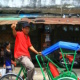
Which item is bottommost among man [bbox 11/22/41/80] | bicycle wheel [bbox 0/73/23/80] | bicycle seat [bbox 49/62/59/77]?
bicycle wheel [bbox 0/73/23/80]

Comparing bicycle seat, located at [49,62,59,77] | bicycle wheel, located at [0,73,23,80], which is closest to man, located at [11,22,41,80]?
bicycle wheel, located at [0,73,23,80]

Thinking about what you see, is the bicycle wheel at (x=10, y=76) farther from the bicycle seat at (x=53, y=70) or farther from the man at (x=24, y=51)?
the bicycle seat at (x=53, y=70)

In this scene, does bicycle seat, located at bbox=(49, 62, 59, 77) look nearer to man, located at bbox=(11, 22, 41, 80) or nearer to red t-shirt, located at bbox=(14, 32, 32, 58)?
man, located at bbox=(11, 22, 41, 80)

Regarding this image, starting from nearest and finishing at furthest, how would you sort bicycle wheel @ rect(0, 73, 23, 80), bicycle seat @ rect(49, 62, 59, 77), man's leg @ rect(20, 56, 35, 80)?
bicycle seat @ rect(49, 62, 59, 77) → man's leg @ rect(20, 56, 35, 80) → bicycle wheel @ rect(0, 73, 23, 80)

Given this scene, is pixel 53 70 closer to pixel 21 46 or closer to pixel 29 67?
pixel 29 67

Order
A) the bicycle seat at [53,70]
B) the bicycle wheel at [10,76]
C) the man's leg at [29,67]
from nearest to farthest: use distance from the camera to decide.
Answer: the bicycle seat at [53,70]
the man's leg at [29,67]
the bicycle wheel at [10,76]

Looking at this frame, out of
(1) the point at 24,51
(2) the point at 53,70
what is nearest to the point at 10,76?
(1) the point at 24,51

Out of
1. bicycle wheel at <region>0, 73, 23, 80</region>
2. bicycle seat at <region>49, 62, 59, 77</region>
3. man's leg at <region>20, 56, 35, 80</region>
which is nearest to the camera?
bicycle seat at <region>49, 62, 59, 77</region>

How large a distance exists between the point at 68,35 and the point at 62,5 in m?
1.78

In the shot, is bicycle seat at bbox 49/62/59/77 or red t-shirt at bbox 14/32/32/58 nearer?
bicycle seat at bbox 49/62/59/77

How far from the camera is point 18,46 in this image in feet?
22.6

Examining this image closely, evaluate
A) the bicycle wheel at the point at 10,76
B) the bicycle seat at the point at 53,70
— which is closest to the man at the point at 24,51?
the bicycle wheel at the point at 10,76

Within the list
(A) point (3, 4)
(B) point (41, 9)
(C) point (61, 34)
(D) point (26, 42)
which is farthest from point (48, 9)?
(D) point (26, 42)

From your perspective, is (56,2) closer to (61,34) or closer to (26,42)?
(61,34)
